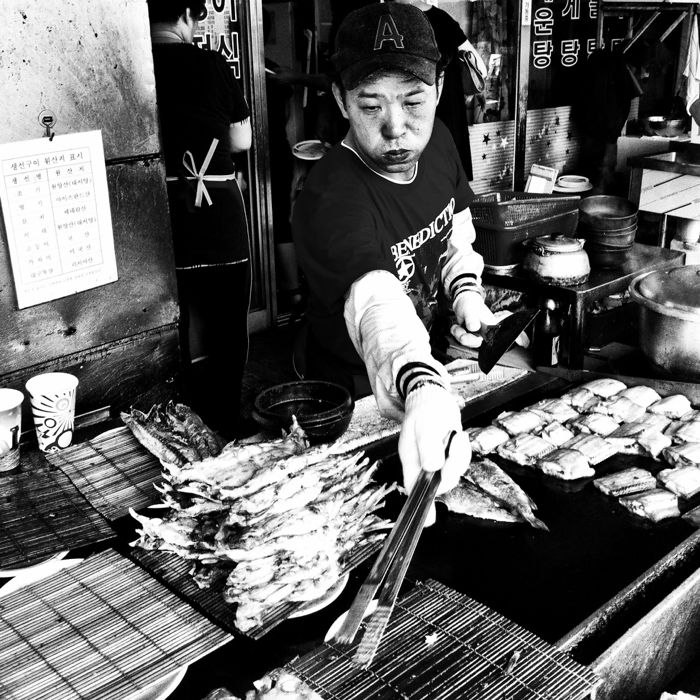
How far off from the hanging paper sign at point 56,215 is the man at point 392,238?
83cm

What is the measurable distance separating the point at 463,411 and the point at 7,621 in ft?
6.24

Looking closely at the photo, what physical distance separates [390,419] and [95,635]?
1.47 m

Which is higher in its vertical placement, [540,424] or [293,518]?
[293,518]

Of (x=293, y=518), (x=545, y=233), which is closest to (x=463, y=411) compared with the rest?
(x=293, y=518)

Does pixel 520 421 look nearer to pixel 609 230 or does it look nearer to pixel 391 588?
pixel 391 588

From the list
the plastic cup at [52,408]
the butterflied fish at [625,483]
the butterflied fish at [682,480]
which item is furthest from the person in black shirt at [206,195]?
the butterflied fish at [682,480]

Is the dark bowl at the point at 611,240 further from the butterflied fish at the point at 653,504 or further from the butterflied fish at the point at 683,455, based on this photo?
the butterflied fish at the point at 653,504

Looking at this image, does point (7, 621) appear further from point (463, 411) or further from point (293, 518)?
point (463, 411)

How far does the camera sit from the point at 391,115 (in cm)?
301

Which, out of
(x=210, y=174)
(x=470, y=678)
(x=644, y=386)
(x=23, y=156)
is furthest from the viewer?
(x=210, y=174)

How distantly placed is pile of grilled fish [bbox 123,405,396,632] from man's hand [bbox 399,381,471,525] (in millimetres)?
219

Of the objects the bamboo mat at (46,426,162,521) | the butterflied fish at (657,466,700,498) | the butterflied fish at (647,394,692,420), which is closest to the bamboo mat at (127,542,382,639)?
the bamboo mat at (46,426,162,521)

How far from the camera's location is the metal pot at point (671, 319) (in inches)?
135

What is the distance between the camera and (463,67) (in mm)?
7129
